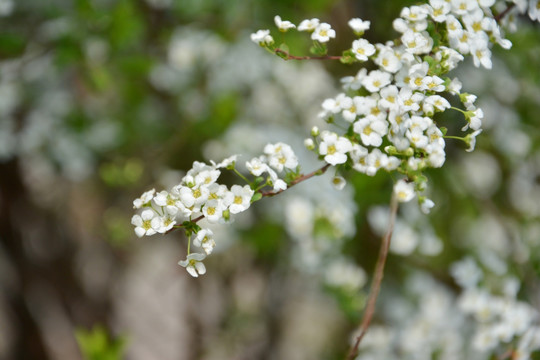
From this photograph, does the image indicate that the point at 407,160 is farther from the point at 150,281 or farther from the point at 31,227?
the point at 150,281

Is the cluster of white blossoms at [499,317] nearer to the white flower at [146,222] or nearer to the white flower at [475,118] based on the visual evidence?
the white flower at [475,118]

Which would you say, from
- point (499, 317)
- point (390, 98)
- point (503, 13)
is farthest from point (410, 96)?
point (499, 317)

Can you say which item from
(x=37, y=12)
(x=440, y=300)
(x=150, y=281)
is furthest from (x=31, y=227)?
(x=440, y=300)

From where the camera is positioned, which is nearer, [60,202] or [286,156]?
[286,156]

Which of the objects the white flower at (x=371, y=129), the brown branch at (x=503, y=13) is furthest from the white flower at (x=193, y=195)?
the brown branch at (x=503, y=13)

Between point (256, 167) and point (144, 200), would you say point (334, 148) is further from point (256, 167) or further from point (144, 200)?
point (144, 200)

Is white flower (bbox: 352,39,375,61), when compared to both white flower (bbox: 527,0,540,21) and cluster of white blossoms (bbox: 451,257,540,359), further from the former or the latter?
cluster of white blossoms (bbox: 451,257,540,359)
